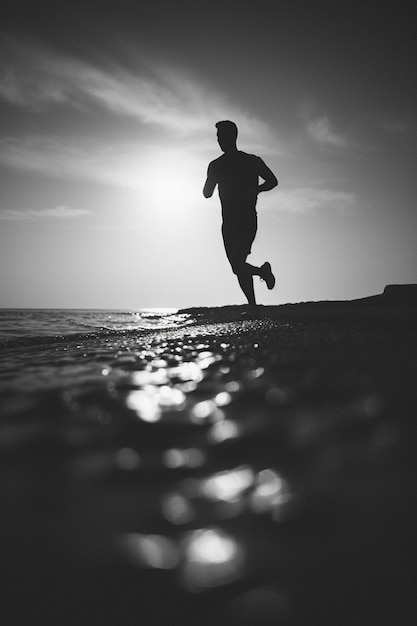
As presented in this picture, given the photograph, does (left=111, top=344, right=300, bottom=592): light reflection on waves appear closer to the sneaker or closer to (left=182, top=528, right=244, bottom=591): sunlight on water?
(left=182, top=528, right=244, bottom=591): sunlight on water

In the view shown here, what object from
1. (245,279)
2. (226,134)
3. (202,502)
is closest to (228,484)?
(202,502)

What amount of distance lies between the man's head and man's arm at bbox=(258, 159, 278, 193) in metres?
0.43

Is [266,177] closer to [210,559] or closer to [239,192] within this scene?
[239,192]

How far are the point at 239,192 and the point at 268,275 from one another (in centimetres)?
115

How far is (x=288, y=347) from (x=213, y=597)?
133 centimetres

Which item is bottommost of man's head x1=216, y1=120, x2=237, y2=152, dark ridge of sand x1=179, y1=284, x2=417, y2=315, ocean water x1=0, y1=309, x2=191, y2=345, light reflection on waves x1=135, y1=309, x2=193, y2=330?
ocean water x1=0, y1=309, x2=191, y2=345

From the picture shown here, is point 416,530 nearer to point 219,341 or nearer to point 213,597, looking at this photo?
point 213,597

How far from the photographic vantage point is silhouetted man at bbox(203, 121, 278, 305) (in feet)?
15.3

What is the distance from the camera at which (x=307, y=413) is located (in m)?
0.77

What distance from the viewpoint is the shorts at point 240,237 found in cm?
464

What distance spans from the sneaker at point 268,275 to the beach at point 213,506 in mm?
4166

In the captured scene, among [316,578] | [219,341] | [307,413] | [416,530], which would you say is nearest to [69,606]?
[316,578]

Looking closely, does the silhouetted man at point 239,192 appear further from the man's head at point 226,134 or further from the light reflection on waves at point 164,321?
the light reflection on waves at point 164,321

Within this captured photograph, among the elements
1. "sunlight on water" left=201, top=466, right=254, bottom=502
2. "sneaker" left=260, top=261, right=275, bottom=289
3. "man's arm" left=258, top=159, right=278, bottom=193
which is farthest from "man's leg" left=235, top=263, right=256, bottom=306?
"sunlight on water" left=201, top=466, right=254, bottom=502
